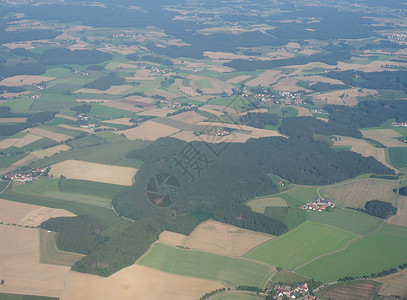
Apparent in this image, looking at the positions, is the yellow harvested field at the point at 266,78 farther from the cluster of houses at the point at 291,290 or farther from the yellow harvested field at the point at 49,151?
the cluster of houses at the point at 291,290

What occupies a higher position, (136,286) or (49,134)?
(136,286)

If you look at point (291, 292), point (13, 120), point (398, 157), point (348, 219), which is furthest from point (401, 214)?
point (13, 120)

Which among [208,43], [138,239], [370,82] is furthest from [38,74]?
[138,239]

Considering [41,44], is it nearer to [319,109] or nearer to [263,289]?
[319,109]

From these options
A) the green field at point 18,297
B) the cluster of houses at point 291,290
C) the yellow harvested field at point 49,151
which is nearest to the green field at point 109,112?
the yellow harvested field at point 49,151

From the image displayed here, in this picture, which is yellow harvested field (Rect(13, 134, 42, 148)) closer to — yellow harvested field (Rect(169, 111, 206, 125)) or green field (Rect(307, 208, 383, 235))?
yellow harvested field (Rect(169, 111, 206, 125))

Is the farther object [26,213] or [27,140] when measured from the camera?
[27,140]

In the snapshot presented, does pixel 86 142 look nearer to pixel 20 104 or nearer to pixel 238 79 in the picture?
pixel 20 104
